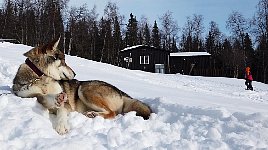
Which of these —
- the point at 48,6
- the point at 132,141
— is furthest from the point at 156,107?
the point at 48,6

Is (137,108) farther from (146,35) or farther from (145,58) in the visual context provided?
(146,35)

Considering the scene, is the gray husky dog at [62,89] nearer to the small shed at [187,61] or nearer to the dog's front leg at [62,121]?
the dog's front leg at [62,121]

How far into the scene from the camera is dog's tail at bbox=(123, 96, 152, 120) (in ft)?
17.7

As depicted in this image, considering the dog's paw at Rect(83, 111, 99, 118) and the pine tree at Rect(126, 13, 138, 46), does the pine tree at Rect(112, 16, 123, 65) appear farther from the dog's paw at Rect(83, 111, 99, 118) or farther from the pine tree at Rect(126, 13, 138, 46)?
the dog's paw at Rect(83, 111, 99, 118)

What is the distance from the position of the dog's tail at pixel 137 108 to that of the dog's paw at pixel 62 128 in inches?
54.6

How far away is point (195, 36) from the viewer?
71.5 metres

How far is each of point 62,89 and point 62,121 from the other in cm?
112

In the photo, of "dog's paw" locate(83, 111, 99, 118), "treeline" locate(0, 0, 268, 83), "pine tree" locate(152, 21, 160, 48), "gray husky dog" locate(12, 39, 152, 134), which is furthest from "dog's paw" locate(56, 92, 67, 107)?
"pine tree" locate(152, 21, 160, 48)

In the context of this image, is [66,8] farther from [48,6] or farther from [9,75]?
[9,75]

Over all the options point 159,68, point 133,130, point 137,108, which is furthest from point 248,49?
point 133,130

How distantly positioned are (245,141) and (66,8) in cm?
4607

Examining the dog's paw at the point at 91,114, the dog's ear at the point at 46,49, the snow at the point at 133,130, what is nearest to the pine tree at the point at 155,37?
the dog's ear at the point at 46,49

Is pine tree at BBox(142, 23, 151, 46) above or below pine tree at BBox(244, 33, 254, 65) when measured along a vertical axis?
above

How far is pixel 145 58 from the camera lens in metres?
51.7
